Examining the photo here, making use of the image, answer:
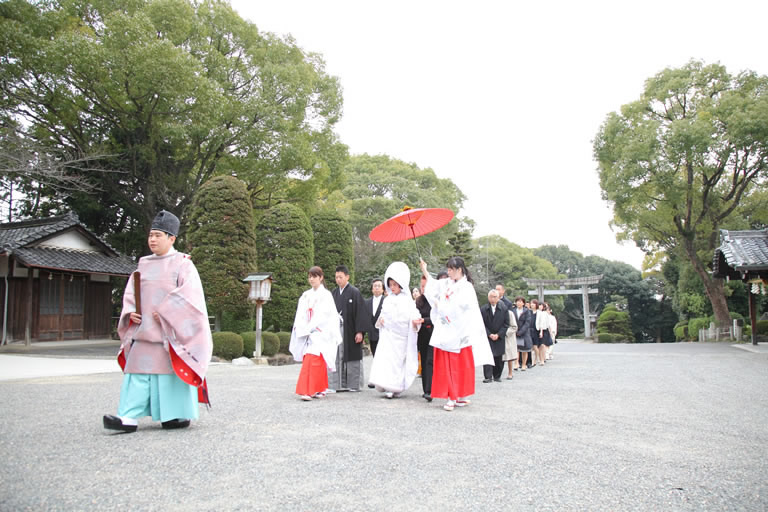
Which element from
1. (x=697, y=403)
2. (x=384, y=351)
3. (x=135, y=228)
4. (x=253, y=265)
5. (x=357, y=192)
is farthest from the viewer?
(x=357, y=192)

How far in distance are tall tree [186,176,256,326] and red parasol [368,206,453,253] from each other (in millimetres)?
8831

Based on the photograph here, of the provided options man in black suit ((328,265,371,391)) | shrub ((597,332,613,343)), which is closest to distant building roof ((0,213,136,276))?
man in black suit ((328,265,371,391))

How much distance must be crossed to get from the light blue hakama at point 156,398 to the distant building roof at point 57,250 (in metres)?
13.5

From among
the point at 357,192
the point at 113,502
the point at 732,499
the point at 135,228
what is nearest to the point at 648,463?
the point at 732,499

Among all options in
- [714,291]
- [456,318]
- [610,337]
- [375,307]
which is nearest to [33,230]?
[375,307]

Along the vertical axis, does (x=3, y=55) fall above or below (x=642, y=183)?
above

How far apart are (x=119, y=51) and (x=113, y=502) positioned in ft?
55.5

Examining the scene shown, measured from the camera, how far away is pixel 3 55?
17094mm


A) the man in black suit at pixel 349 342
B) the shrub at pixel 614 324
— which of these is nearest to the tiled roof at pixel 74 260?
the man in black suit at pixel 349 342

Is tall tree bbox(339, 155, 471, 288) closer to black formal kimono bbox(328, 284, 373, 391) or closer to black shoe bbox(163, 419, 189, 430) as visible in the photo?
black formal kimono bbox(328, 284, 373, 391)

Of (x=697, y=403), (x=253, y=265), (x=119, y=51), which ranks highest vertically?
(x=119, y=51)

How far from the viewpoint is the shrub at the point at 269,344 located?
15742 millimetres

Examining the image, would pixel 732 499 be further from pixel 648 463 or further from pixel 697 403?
pixel 697 403

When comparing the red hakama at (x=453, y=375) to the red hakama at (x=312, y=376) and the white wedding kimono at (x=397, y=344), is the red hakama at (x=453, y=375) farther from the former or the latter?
the red hakama at (x=312, y=376)
